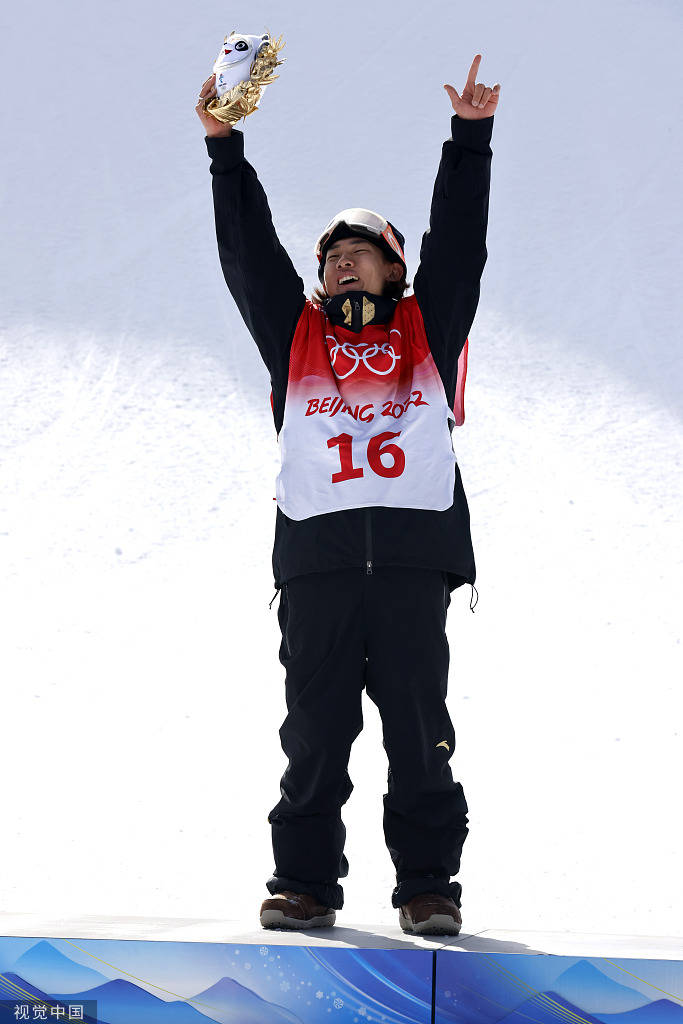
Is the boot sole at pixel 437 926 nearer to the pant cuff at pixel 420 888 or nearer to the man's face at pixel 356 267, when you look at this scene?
the pant cuff at pixel 420 888

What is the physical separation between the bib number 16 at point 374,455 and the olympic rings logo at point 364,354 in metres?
0.10

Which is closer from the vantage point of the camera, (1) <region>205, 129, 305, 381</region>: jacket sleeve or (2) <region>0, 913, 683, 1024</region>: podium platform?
(2) <region>0, 913, 683, 1024</region>: podium platform

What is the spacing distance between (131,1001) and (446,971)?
1.16 ft

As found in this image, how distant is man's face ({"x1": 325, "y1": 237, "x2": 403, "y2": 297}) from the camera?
170 centimetres

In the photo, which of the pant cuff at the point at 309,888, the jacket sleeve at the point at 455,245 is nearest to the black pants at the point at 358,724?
the pant cuff at the point at 309,888

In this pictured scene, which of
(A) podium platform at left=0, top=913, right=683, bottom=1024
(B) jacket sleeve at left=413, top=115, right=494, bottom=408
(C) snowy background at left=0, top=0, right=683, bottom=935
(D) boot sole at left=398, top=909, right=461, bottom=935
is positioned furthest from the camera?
(C) snowy background at left=0, top=0, right=683, bottom=935

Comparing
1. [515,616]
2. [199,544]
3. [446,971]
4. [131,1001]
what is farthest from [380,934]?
[199,544]

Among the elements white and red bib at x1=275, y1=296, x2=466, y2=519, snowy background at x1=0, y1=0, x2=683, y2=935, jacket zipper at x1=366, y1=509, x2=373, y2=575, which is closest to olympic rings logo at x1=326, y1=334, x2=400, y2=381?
white and red bib at x1=275, y1=296, x2=466, y2=519

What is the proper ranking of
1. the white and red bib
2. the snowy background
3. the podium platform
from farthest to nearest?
the snowy background < the white and red bib < the podium platform

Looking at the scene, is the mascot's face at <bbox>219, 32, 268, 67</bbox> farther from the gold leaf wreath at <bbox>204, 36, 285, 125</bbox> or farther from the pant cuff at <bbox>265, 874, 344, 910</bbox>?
the pant cuff at <bbox>265, 874, 344, 910</bbox>

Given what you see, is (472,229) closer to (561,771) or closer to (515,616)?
(561,771)

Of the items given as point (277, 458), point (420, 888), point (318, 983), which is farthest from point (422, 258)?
point (277, 458)

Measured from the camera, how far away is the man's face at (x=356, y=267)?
5.59 ft

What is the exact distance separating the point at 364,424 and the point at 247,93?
52cm
